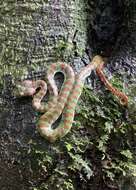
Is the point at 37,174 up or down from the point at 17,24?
down

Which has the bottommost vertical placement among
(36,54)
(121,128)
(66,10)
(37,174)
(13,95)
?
(37,174)

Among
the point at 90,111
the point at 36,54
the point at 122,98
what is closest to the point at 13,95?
the point at 36,54

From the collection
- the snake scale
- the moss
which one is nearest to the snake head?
the snake scale

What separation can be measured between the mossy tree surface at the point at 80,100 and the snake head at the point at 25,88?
0.05 metres

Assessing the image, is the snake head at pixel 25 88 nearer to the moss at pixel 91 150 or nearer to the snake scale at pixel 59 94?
the snake scale at pixel 59 94

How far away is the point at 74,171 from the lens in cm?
280

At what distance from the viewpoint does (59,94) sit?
2.91 m

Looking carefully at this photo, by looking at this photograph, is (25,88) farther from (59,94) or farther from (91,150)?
(91,150)

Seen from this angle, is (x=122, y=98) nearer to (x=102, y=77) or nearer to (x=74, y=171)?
(x=102, y=77)

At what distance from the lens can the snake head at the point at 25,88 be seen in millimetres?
Result: 2824

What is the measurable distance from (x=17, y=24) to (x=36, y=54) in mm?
237

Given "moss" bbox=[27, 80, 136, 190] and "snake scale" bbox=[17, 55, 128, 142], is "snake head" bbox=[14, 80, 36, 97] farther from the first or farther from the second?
"moss" bbox=[27, 80, 136, 190]

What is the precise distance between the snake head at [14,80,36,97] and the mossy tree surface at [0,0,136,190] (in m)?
0.05

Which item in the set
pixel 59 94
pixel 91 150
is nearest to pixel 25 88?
pixel 59 94
